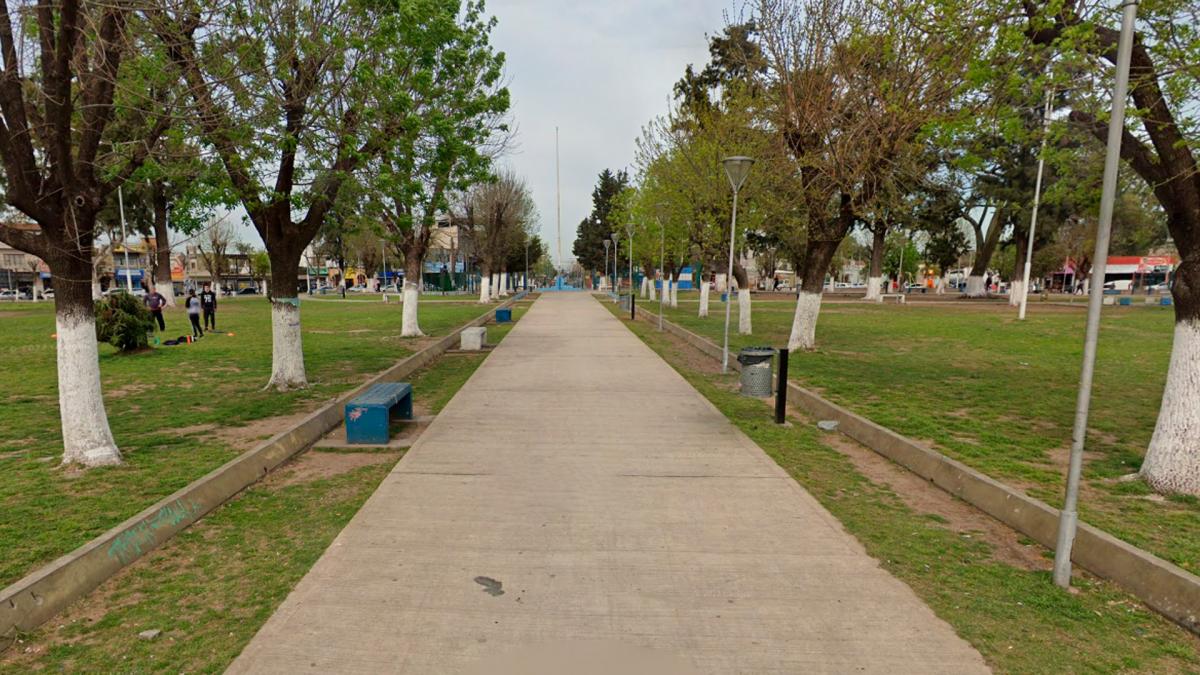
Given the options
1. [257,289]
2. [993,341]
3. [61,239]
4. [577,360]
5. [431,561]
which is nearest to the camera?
[431,561]

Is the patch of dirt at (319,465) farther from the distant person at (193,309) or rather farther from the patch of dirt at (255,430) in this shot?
the distant person at (193,309)

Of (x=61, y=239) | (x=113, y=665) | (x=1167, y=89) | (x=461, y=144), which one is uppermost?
(x=461, y=144)

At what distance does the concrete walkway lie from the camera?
9.48ft

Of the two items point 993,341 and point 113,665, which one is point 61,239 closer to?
point 113,665

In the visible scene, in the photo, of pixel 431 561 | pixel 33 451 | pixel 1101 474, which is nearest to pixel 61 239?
pixel 33 451

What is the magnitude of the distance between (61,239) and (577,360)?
8.75m

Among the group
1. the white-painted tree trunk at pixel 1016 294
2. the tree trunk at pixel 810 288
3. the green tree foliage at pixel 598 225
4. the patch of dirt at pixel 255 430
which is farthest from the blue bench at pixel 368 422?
the green tree foliage at pixel 598 225

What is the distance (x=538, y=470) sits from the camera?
5.63 metres

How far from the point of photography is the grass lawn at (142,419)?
4.26 meters

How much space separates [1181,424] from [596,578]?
5.00 m

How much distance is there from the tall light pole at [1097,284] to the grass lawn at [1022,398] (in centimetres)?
70

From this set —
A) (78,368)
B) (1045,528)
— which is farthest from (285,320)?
(1045,528)

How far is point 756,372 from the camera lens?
935cm

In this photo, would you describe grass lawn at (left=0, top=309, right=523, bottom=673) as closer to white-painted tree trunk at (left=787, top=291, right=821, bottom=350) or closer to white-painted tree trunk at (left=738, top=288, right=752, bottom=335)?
white-painted tree trunk at (left=787, top=291, right=821, bottom=350)
